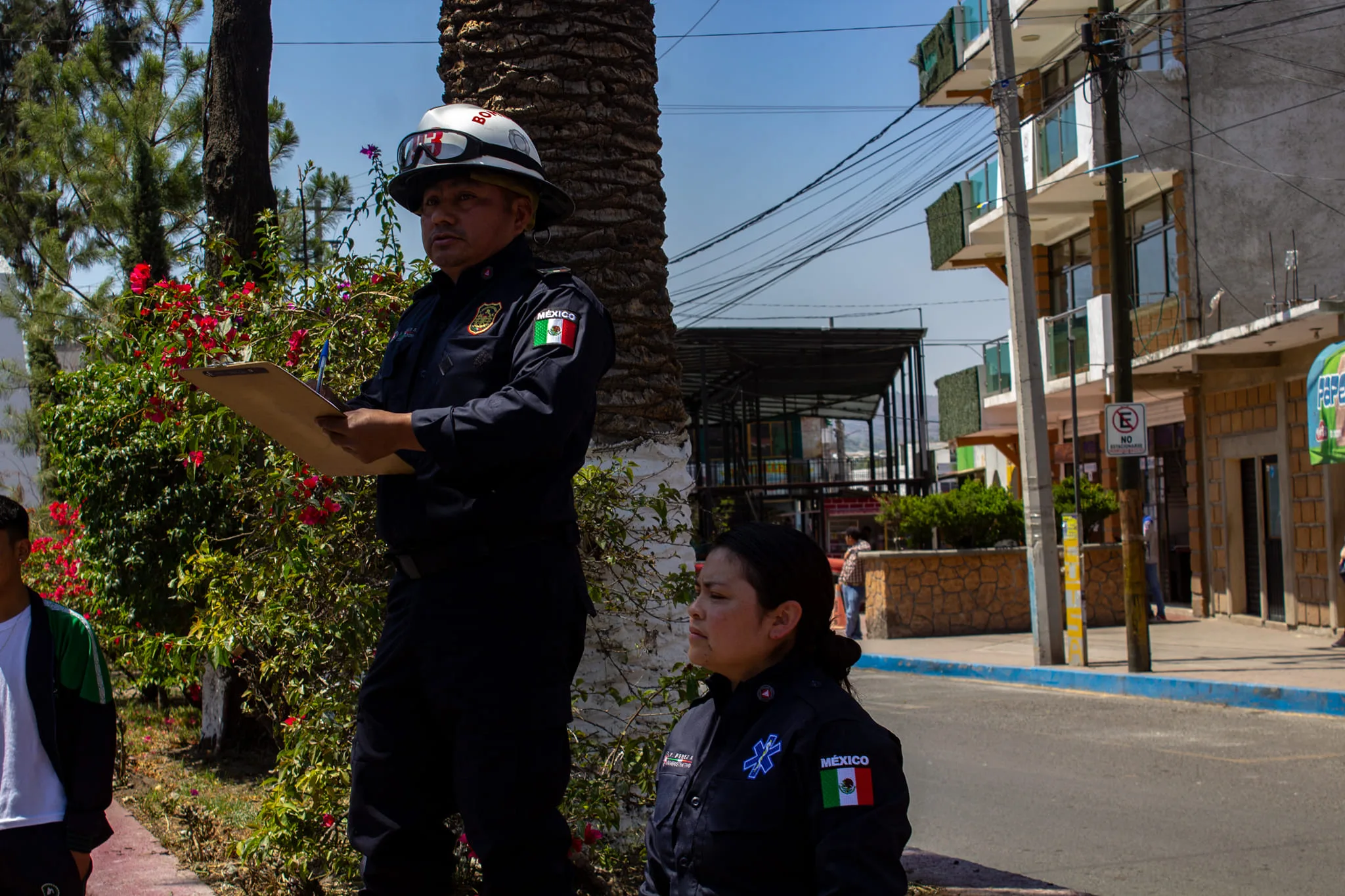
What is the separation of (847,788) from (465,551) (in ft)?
3.06

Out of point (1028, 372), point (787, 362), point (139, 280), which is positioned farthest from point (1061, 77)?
point (139, 280)

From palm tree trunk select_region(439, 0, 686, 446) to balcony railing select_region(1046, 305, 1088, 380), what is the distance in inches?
679

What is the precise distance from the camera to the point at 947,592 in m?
18.5

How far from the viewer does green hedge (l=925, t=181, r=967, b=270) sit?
1007 inches

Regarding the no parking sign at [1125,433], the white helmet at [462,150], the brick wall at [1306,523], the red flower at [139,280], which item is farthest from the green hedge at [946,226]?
the white helmet at [462,150]

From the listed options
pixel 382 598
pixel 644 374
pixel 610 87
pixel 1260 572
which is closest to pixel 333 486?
pixel 382 598

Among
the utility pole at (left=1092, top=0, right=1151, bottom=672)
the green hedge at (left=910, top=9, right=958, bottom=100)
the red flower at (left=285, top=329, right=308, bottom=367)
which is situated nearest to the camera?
the red flower at (left=285, top=329, right=308, bottom=367)

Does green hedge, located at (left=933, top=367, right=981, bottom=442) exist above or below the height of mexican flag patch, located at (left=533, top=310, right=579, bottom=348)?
above

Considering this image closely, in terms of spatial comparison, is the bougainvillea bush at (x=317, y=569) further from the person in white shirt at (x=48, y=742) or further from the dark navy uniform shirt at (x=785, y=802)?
the dark navy uniform shirt at (x=785, y=802)

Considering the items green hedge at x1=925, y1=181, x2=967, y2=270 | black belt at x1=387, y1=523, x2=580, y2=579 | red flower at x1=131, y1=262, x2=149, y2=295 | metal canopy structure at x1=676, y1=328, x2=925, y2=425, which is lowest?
black belt at x1=387, y1=523, x2=580, y2=579

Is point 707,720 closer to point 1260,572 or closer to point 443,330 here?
point 443,330

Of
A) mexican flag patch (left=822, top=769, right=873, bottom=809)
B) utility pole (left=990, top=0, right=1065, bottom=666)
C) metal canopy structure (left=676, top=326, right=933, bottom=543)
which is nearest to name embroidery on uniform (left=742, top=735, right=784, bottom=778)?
mexican flag patch (left=822, top=769, right=873, bottom=809)

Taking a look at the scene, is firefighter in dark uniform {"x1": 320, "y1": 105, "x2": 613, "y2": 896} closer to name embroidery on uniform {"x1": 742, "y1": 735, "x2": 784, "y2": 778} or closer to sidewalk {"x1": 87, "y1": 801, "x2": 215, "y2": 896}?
name embroidery on uniform {"x1": 742, "y1": 735, "x2": 784, "y2": 778}

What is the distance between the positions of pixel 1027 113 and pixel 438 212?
77.2ft
